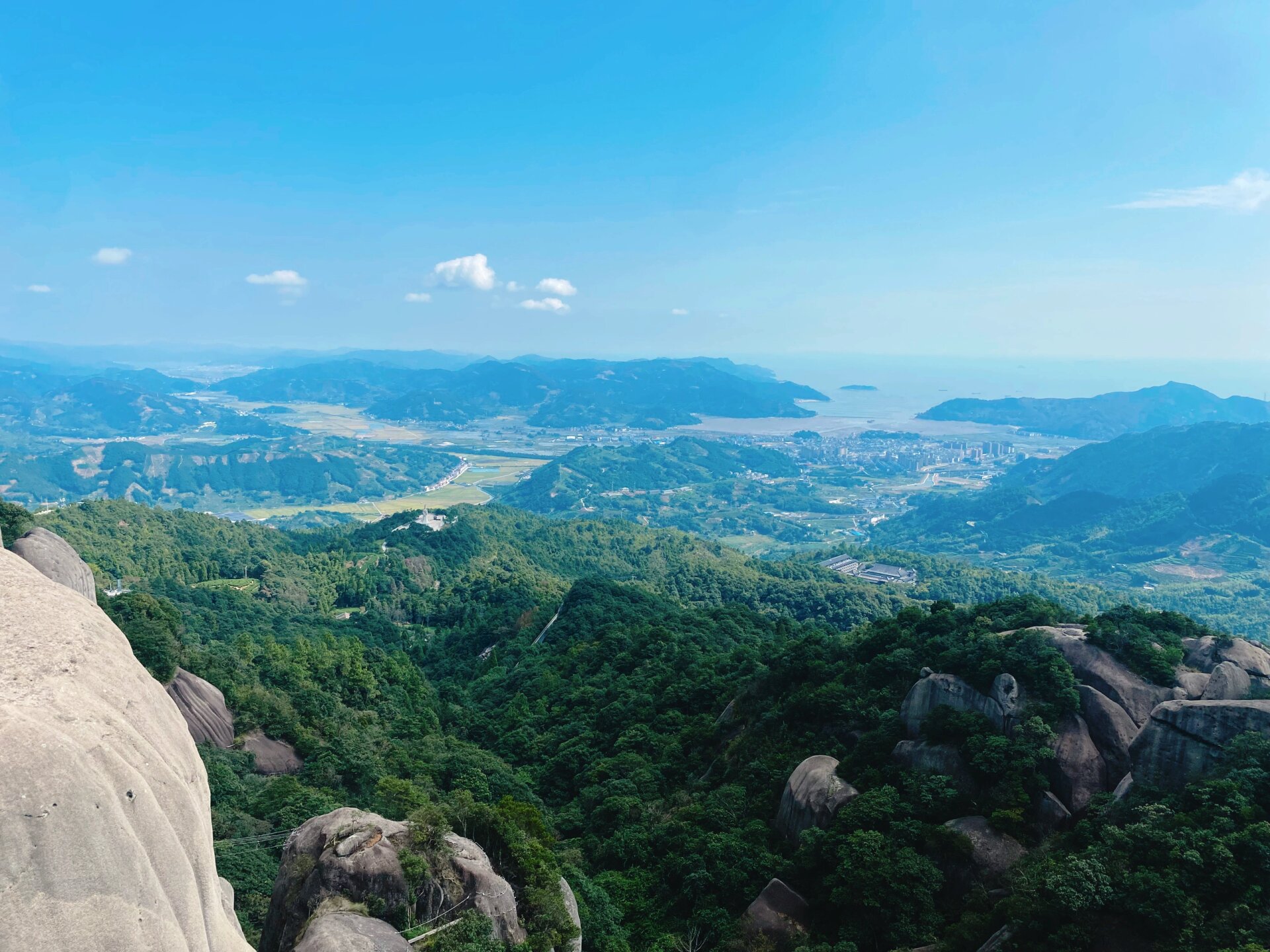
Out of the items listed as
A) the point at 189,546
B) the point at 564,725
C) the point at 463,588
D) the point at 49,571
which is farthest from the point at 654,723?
the point at 189,546

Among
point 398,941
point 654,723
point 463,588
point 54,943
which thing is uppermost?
point 54,943

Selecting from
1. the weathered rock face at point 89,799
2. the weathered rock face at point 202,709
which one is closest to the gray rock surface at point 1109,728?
the weathered rock face at point 89,799

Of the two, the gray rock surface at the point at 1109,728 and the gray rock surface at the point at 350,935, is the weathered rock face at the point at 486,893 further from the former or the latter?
the gray rock surface at the point at 1109,728

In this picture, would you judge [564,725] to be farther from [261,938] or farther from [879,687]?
[261,938]

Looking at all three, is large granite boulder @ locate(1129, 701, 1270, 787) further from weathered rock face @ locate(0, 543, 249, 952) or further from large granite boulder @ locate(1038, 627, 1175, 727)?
weathered rock face @ locate(0, 543, 249, 952)

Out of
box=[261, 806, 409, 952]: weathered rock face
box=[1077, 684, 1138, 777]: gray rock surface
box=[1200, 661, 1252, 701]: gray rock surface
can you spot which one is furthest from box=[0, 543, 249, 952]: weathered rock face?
box=[1200, 661, 1252, 701]: gray rock surface

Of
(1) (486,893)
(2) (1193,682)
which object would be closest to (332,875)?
(1) (486,893)
